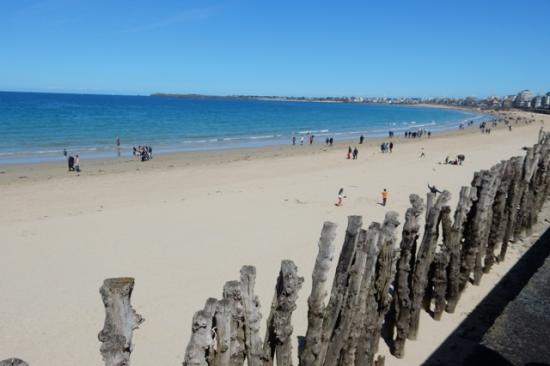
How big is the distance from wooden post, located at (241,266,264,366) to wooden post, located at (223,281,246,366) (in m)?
0.04

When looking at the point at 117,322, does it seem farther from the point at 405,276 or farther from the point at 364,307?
the point at 405,276

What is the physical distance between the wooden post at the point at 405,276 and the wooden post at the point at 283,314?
99.5 inches

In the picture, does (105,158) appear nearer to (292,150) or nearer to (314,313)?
(292,150)

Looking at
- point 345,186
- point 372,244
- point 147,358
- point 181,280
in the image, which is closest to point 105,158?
point 345,186

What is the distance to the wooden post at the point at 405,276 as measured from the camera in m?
6.12

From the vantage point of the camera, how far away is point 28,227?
12688 millimetres

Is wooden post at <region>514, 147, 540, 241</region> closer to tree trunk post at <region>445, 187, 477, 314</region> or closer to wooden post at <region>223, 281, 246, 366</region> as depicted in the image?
tree trunk post at <region>445, 187, 477, 314</region>

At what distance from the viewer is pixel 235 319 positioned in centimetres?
372

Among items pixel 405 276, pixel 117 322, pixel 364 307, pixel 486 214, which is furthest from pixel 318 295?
pixel 486 214

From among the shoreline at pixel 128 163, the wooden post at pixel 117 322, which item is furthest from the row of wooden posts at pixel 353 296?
the shoreline at pixel 128 163

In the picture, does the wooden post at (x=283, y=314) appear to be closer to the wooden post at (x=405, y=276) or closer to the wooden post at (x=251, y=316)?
the wooden post at (x=251, y=316)

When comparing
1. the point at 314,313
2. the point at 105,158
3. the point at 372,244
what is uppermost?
the point at 372,244

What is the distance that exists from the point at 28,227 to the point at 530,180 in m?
13.5

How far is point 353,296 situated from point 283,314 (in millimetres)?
1024
